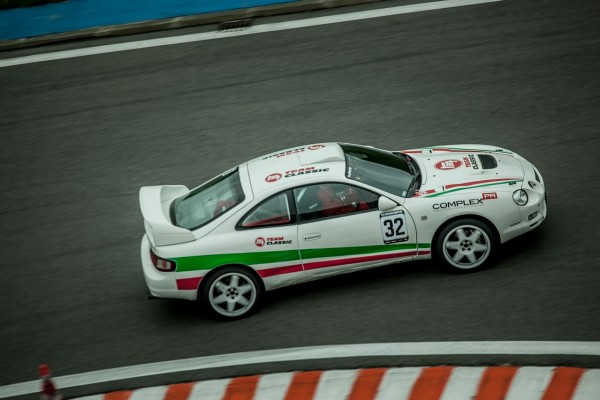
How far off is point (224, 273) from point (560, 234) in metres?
3.90

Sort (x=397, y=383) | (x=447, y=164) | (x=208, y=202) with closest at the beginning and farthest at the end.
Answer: (x=397, y=383)
(x=208, y=202)
(x=447, y=164)

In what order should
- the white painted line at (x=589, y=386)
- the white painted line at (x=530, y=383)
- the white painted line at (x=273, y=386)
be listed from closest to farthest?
the white painted line at (x=589, y=386) → the white painted line at (x=530, y=383) → the white painted line at (x=273, y=386)

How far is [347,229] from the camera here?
332 inches

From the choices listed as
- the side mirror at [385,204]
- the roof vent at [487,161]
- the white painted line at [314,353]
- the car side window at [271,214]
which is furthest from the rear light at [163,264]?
the roof vent at [487,161]

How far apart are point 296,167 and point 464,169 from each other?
1.90 meters

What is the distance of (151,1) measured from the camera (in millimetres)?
17250

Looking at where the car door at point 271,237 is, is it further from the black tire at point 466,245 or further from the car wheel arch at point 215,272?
the black tire at point 466,245

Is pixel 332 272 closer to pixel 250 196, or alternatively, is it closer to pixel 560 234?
pixel 250 196

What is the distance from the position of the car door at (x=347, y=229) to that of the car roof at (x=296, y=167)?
0.15 metres

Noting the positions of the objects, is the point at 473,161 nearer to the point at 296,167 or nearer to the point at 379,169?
the point at 379,169

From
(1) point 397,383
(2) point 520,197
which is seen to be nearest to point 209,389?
(1) point 397,383

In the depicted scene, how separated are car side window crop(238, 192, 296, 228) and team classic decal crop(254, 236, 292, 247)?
155 mm

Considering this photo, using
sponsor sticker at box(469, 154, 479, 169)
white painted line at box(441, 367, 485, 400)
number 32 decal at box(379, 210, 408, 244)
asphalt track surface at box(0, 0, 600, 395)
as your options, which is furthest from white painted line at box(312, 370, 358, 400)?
sponsor sticker at box(469, 154, 479, 169)

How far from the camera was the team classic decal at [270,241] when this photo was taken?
8.44 meters
